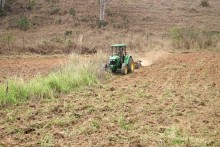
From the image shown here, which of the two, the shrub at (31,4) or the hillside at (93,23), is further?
the shrub at (31,4)

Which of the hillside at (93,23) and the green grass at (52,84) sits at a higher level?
the hillside at (93,23)

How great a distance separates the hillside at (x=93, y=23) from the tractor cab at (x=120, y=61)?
9.68 meters

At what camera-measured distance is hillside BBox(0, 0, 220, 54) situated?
1091 inches

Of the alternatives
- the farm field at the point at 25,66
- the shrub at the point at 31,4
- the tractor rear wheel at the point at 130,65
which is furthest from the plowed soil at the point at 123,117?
the shrub at the point at 31,4

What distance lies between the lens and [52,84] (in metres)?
12.6

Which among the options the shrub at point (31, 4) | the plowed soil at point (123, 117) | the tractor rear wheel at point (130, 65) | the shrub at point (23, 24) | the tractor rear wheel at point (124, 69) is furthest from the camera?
the shrub at point (31, 4)

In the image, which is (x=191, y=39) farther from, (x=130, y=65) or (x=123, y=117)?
(x=123, y=117)

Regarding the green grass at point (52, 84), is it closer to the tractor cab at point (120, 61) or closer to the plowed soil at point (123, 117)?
the plowed soil at point (123, 117)

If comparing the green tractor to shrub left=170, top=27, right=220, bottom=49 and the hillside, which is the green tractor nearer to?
the hillside

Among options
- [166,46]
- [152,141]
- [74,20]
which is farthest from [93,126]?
[74,20]

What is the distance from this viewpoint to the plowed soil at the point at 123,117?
7.71 m

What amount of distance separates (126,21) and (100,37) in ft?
21.3

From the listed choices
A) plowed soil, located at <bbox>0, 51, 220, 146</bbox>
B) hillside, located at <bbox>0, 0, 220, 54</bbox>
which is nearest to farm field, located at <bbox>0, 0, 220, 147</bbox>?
plowed soil, located at <bbox>0, 51, 220, 146</bbox>

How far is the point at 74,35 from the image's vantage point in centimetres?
3098
